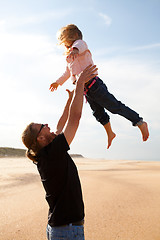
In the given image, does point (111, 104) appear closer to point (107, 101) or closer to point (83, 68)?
point (107, 101)

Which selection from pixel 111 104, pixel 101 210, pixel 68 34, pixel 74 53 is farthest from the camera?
pixel 101 210

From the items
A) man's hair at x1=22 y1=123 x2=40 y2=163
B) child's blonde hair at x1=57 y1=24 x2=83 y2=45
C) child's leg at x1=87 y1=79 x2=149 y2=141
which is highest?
child's blonde hair at x1=57 y1=24 x2=83 y2=45

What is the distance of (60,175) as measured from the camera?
6.81 feet

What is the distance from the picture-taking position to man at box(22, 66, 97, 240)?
2027mm

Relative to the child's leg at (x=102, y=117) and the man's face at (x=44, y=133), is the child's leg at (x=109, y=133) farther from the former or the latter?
the man's face at (x=44, y=133)

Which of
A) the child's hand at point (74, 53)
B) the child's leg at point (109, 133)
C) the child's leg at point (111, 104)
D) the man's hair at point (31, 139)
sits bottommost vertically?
the man's hair at point (31, 139)

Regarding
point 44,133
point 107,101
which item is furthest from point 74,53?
point 44,133

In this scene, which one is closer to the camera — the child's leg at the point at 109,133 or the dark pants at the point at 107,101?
the dark pants at the point at 107,101

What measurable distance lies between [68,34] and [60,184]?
1584mm

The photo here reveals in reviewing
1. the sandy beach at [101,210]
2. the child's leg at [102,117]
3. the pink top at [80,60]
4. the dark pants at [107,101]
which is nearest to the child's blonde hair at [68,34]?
the pink top at [80,60]

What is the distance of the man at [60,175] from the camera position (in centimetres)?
203

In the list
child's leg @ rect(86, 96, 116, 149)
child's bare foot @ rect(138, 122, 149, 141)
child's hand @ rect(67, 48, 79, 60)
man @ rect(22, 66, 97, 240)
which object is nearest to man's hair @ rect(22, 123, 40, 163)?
man @ rect(22, 66, 97, 240)

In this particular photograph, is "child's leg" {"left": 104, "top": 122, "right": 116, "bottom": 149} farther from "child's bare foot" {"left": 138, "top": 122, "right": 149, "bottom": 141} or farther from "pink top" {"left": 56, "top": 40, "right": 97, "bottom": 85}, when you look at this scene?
"pink top" {"left": 56, "top": 40, "right": 97, "bottom": 85}

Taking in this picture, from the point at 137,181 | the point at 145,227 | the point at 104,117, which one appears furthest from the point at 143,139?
the point at 137,181
